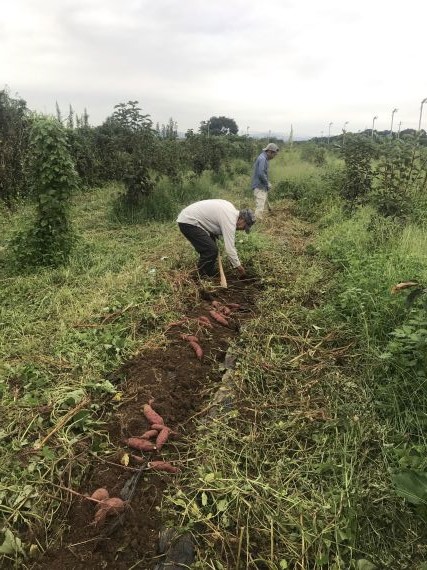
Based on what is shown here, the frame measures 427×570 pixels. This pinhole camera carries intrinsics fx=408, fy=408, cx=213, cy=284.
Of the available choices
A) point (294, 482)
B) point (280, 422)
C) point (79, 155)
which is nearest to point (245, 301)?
point (280, 422)

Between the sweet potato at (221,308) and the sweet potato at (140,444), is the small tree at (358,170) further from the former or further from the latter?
the sweet potato at (140,444)

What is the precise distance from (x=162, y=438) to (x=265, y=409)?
78cm

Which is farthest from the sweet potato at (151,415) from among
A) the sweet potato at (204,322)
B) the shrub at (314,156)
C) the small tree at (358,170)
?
the shrub at (314,156)

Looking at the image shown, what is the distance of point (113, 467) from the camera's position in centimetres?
244

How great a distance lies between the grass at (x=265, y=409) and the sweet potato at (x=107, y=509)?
0.25m

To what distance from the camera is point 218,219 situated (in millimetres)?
4844

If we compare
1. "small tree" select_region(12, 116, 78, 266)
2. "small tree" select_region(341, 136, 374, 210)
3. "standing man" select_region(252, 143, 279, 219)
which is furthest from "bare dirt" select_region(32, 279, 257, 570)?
"small tree" select_region(341, 136, 374, 210)

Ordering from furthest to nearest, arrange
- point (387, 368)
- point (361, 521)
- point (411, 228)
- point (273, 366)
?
1. point (411, 228)
2. point (273, 366)
3. point (387, 368)
4. point (361, 521)

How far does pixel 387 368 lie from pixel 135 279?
9.86 feet

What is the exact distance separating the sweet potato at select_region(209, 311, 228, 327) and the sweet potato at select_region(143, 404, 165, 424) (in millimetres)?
1499

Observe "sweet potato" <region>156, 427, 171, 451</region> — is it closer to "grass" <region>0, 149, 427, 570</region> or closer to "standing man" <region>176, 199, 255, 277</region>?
"grass" <region>0, 149, 427, 570</region>

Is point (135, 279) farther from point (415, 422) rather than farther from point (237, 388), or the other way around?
point (415, 422)

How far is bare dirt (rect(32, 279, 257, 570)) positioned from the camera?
2.01 metres

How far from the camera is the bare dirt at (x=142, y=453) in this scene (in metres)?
2.01
